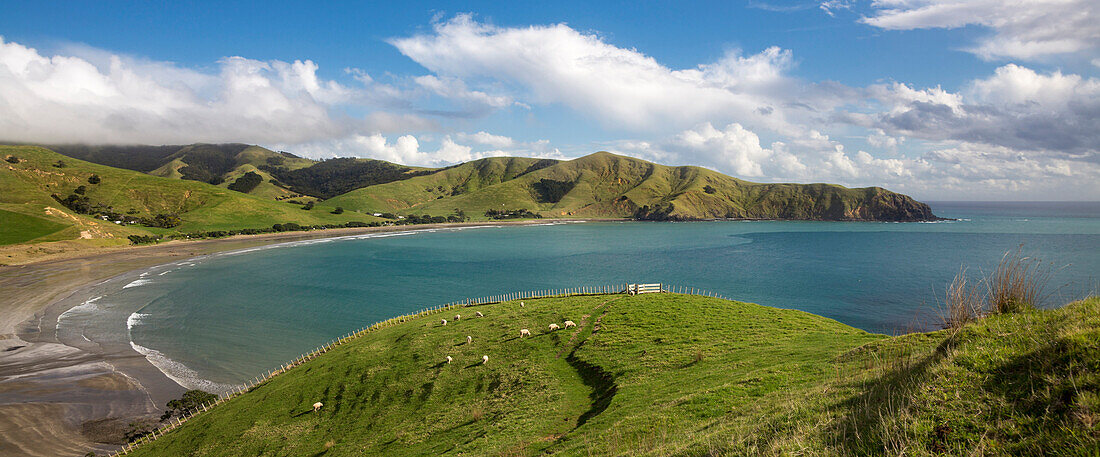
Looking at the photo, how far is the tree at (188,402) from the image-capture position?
1329 inches

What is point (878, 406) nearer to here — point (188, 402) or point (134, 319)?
point (188, 402)

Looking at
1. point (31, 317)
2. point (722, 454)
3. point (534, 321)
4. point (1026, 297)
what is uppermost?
point (1026, 297)

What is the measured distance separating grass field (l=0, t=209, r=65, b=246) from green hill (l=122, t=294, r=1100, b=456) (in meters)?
138

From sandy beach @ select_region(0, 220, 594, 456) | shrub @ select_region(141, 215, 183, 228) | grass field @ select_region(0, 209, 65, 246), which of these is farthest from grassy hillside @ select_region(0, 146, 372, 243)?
sandy beach @ select_region(0, 220, 594, 456)

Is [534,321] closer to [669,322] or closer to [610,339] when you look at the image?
[610,339]

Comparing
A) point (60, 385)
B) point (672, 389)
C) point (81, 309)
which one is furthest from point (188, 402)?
point (81, 309)

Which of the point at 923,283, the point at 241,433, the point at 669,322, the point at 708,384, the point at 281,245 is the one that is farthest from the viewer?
the point at 281,245

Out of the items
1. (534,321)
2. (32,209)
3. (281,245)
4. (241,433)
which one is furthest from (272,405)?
(32,209)

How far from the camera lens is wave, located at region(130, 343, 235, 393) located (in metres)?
38.9

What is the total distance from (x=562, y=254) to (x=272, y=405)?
97834 mm

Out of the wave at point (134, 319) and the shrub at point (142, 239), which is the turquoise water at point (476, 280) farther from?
the shrub at point (142, 239)

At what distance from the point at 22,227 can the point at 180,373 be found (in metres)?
129

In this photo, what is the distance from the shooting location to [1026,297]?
13312 millimetres

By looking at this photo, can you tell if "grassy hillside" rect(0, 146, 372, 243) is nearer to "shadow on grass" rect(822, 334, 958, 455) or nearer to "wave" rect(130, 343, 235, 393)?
"wave" rect(130, 343, 235, 393)
